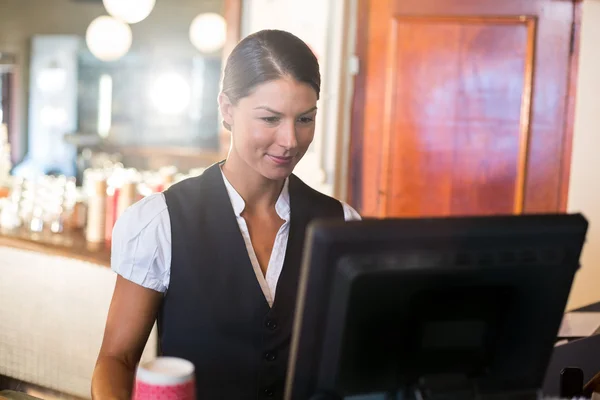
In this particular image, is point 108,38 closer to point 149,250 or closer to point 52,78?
point 149,250

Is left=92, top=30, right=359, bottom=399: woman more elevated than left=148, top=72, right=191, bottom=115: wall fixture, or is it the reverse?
left=148, top=72, right=191, bottom=115: wall fixture

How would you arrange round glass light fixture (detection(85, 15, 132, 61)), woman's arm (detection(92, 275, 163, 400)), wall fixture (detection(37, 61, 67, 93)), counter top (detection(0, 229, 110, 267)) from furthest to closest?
1. wall fixture (detection(37, 61, 67, 93))
2. round glass light fixture (detection(85, 15, 132, 61))
3. counter top (detection(0, 229, 110, 267))
4. woman's arm (detection(92, 275, 163, 400))

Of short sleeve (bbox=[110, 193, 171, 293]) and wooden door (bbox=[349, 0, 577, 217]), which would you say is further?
wooden door (bbox=[349, 0, 577, 217])

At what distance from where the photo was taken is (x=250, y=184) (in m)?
1.44

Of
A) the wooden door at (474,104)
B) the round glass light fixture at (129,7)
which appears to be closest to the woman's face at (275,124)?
the wooden door at (474,104)

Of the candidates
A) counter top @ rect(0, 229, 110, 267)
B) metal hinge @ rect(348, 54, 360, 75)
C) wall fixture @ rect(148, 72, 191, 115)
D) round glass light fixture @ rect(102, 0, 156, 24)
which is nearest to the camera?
counter top @ rect(0, 229, 110, 267)

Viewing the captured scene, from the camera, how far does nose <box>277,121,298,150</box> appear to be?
129cm

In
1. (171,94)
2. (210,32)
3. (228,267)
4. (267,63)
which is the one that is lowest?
(228,267)

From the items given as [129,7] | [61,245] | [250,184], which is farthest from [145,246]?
[129,7]

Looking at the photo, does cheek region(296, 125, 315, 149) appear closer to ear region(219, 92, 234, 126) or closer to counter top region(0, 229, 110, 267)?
ear region(219, 92, 234, 126)

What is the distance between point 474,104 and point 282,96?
2.04 meters

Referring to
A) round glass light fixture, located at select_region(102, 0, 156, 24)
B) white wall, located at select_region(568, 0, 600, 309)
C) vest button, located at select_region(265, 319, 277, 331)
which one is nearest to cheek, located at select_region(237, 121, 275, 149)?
vest button, located at select_region(265, 319, 277, 331)

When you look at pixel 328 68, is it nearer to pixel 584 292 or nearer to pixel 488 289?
pixel 584 292

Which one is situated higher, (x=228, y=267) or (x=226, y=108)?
(x=226, y=108)
